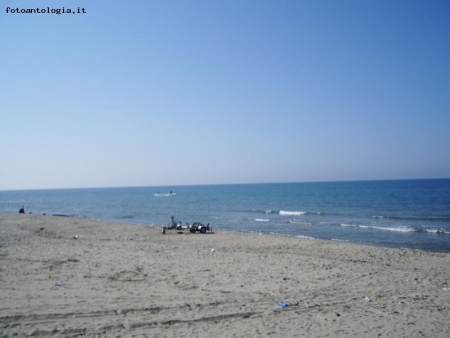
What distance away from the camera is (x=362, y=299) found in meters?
8.82

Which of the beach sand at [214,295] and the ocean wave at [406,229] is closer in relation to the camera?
the beach sand at [214,295]

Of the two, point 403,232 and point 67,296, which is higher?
point 67,296

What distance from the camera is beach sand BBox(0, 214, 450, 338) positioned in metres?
6.76

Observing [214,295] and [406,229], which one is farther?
[406,229]

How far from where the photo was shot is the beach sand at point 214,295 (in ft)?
22.2

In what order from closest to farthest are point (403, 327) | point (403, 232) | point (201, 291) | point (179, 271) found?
point (403, 327) < point (201, 291) < point (179, 271) < point (403, 232)

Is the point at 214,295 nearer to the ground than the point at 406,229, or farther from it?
farther from it

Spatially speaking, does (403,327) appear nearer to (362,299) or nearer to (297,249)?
(362,299)

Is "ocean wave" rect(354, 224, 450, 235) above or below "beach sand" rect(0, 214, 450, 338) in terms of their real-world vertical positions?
below

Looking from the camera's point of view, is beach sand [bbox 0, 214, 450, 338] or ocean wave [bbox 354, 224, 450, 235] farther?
ocean wave [bbox 354, 224, 450, 235]

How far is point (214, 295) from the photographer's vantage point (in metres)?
8.79

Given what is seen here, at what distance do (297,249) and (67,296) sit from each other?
12.9 m

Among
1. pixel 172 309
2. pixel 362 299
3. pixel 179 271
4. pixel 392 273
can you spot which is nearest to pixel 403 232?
pixel 392 273

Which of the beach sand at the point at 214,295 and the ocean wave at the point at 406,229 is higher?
the beach sand at the point at 214,295
